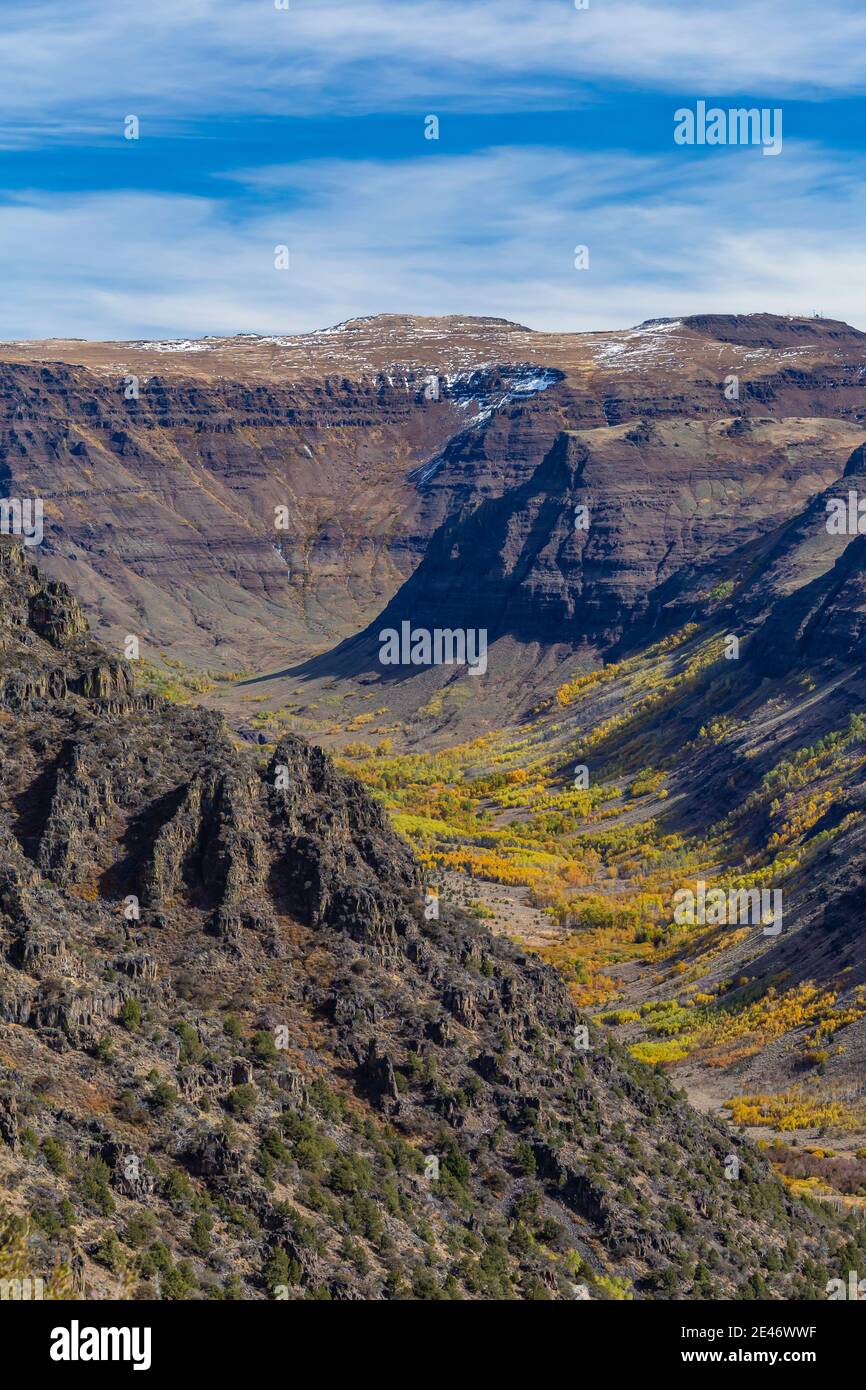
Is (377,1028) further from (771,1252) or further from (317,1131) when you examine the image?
(771,1252)

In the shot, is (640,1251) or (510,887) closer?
(640,1251)

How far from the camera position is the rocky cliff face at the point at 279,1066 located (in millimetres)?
54812

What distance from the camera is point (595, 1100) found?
75.7 meters

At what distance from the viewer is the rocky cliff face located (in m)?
54.8

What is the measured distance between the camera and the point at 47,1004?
59875 millimetres

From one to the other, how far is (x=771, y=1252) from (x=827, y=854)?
93662 mm

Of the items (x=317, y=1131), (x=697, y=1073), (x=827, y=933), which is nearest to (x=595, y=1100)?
(x=317, y=1131)

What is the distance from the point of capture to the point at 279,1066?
6512 cm

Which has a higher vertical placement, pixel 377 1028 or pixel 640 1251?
pixel 377 1028

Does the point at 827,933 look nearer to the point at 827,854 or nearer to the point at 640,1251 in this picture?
the point at 827,854
